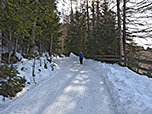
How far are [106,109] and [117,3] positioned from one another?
10.6m

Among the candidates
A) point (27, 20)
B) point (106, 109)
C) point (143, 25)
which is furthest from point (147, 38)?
point (27, 20)

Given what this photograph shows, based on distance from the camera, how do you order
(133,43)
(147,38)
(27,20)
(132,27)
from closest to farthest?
(27,20)
(147,38)
(132,27)
(133,43)

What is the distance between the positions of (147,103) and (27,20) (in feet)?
16.8

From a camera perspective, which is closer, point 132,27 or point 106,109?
point 106,109

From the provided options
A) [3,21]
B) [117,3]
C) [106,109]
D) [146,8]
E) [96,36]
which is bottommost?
[106,109]

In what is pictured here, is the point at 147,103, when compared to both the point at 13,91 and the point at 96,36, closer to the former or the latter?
the point at 13,91

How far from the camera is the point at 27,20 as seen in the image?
4500 mm

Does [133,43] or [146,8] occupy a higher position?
[146,8]

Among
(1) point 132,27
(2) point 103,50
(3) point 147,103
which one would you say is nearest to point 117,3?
(1) point 132,27

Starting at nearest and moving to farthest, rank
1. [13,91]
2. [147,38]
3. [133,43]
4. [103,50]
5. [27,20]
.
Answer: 1. [27,20]
2. [13,91]
3. [147,38]
4. [133,43]
5. [103,50]

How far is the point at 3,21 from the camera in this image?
3945mm

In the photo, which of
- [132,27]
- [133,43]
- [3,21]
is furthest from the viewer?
[133,43]

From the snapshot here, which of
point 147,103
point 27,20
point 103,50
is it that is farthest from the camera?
point 103,50

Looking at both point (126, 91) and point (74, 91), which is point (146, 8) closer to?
point (126, 91)
